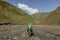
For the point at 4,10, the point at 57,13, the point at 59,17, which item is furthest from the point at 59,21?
the point at 4,10

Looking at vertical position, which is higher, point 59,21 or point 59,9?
point 59,9

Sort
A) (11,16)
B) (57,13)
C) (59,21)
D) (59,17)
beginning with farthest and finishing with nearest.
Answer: (11,16) → (57,13) → (59,17) → (59,21)

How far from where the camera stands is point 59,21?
150 meters

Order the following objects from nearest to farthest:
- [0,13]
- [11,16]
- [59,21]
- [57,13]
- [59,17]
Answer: [59,21]
[59,17]
[57,13]
[0,13]
[11,16]

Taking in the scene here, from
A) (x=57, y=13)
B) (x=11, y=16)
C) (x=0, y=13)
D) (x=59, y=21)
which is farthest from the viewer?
(x=11, y=16)

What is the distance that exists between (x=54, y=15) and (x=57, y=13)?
3.40m

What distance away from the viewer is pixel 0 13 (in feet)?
609

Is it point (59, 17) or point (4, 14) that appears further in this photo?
point (4, 14)

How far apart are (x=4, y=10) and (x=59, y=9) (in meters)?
59.2

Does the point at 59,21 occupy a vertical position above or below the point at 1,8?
below

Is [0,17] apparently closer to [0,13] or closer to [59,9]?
[0,13]

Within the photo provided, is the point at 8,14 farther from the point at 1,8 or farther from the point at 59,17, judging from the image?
the point at 59,17

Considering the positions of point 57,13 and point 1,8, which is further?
point 1,8

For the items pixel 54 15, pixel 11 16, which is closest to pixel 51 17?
pixel 54 15
